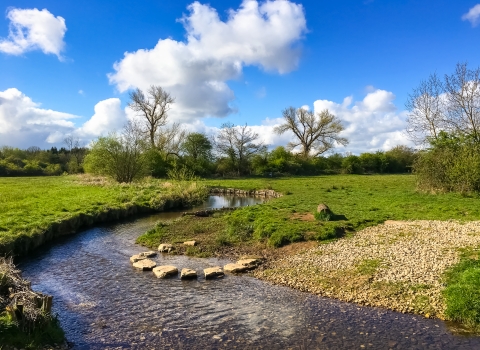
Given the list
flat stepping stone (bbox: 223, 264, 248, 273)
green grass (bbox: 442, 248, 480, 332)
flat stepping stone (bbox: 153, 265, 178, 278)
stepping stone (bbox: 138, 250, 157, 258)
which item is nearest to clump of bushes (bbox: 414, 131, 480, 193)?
green grass (bbox: 442, 248, 480, 332)

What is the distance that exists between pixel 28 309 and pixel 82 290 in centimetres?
417

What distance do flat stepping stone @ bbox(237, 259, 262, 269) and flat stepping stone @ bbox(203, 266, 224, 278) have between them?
43.2 inches

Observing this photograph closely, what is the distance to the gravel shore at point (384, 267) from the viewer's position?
10156mm

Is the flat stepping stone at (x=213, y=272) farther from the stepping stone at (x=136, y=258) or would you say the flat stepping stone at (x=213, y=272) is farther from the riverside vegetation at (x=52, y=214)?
the riverside vegetation at (x=52, y=214)

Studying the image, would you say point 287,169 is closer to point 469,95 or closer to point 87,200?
point 469,95

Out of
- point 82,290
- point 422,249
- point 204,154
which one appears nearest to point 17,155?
point 204,154

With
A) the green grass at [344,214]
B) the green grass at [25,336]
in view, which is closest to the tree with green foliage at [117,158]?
the green grass at [344,214]

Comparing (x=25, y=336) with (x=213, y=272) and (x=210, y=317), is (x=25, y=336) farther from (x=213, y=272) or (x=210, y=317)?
(x=213, y=272)

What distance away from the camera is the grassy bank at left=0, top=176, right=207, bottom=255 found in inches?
622

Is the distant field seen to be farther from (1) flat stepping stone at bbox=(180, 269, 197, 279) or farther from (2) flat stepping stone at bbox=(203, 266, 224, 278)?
(1) flat stepping stone at bbox=(180, 269, 197, 279)

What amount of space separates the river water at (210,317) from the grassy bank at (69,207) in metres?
2.75

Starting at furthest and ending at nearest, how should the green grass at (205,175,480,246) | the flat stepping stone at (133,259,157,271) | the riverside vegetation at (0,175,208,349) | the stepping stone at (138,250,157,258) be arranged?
the green grass at (205,175,480,246), the stepping stone at (138,250,157,258), the flat stepping stone at (133,259,157,271), the riverside vegetation at (0,175,208,349)

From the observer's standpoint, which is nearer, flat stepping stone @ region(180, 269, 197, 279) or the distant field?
flat stepping stone @ region(180, 269, 197, 279)

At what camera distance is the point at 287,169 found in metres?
68.3
